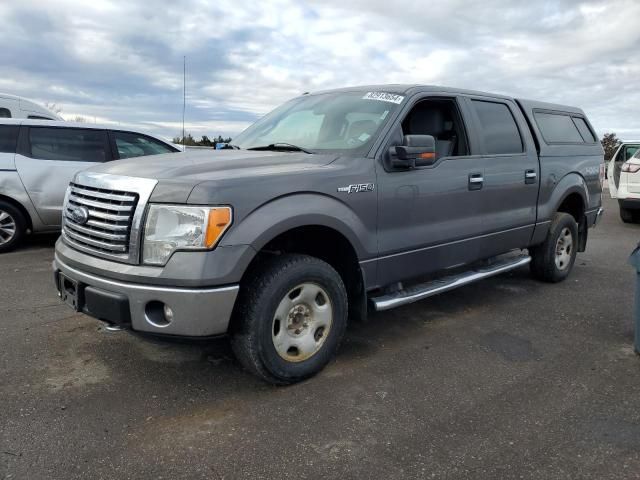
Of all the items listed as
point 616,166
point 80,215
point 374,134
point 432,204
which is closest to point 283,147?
point 374,134

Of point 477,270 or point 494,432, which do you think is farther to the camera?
point 477,270

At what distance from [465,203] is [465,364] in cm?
132

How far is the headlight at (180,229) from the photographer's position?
9.16 ft

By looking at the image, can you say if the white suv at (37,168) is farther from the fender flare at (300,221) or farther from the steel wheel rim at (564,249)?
the steel wheel rim at (564,249)

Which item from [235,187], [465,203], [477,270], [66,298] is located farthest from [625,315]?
[66,298]

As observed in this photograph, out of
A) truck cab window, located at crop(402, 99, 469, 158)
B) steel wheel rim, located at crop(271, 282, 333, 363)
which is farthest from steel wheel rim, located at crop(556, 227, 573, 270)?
steel wheel rim, located at crop(271, 282, 333, 363)

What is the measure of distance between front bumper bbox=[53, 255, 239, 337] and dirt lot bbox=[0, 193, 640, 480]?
50 centimetres

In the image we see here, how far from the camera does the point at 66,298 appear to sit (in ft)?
10.9

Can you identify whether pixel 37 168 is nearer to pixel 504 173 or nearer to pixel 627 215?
pixel 504 173

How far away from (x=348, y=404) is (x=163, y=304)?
3.93 ft

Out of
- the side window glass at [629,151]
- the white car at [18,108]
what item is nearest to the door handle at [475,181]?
the white car at [18,108]

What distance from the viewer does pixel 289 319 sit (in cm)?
Answer: 324

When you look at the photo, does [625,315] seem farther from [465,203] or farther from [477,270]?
[465,203]

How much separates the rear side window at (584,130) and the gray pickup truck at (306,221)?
1.29 metres
